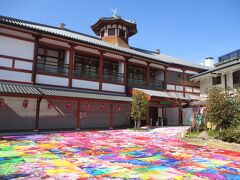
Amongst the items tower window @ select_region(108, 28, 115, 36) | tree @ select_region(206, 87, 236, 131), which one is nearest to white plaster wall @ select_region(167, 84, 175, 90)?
tower window @ select_region(108, 28, 115, 36)

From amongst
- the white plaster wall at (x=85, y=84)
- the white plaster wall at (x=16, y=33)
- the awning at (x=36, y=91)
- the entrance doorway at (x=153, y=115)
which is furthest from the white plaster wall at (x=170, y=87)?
the white plaster wall at (x=16, y=33)

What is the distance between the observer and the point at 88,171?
5602mm

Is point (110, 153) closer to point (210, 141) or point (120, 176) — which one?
point (120, 176)

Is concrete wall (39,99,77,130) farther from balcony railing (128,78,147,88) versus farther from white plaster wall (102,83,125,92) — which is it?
balcony railing (128,78,147,88)

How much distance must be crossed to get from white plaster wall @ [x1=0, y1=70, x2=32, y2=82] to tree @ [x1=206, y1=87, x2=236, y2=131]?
11940 millimetres

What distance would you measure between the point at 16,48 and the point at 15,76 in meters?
1.97

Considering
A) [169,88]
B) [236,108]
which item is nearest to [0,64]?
[236,108]

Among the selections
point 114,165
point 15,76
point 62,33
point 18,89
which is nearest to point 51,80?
point 15,76

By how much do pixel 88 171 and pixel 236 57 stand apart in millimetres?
22600

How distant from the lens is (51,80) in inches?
631

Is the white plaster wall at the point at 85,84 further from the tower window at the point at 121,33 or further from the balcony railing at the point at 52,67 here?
the tower window at the point at 121,33

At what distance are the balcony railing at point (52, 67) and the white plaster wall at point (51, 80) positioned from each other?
55 centimetres

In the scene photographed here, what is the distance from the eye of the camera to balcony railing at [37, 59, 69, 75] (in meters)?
16.8

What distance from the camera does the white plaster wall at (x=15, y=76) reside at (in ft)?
45.6
